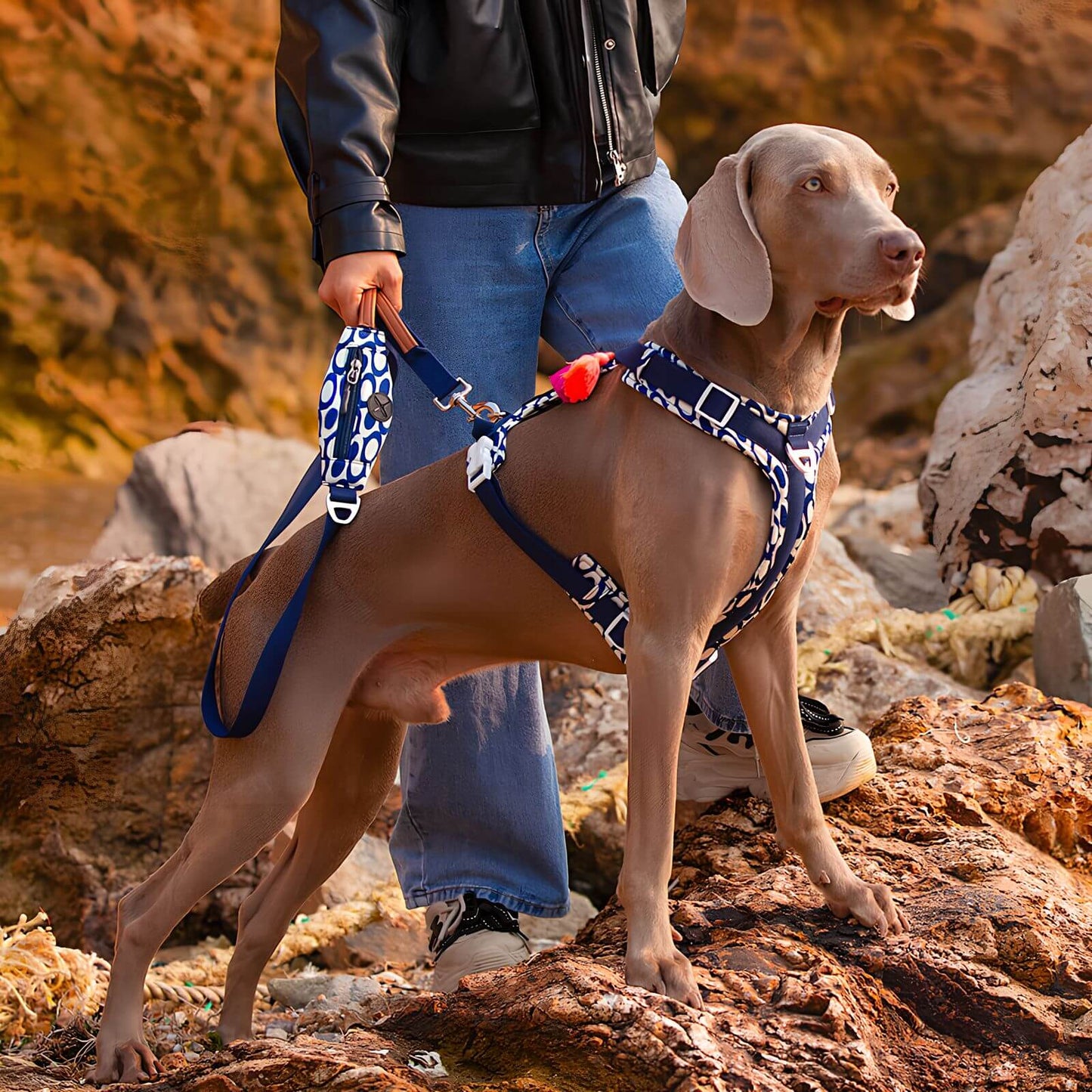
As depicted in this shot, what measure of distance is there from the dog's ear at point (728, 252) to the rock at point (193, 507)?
10.7ft

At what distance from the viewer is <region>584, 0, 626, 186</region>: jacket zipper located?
2.76 meters

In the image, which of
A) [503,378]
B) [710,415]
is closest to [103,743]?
[503,378]

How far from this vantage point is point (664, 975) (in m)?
2.15

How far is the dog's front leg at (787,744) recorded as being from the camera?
8.12 feet

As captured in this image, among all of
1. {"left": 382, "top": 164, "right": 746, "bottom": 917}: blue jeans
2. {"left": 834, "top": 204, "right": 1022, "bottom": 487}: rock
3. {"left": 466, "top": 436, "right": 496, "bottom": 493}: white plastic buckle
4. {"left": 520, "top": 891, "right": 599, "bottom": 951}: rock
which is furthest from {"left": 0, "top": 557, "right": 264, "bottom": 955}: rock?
{"left": 834, "top": 204, "right": 1022, "bottom": 487}: rock

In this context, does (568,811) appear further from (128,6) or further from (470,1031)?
(128,6)

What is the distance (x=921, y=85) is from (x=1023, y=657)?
717 centimetres

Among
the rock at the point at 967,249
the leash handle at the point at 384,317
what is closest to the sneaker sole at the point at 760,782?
the leash handle at the point at 384,317

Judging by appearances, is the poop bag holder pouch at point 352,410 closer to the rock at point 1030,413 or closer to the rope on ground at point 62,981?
the rope on ground at point 62,981

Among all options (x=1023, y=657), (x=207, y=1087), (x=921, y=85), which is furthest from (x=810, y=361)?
(x=921, y=85)

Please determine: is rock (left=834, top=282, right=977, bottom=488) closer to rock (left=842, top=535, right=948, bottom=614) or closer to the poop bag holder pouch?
rock (left=842, top=535, right=948, bottom=614)

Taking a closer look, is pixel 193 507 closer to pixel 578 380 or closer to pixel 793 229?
pixel 578 380

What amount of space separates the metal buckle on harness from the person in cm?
32

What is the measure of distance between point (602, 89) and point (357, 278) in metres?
0.65
